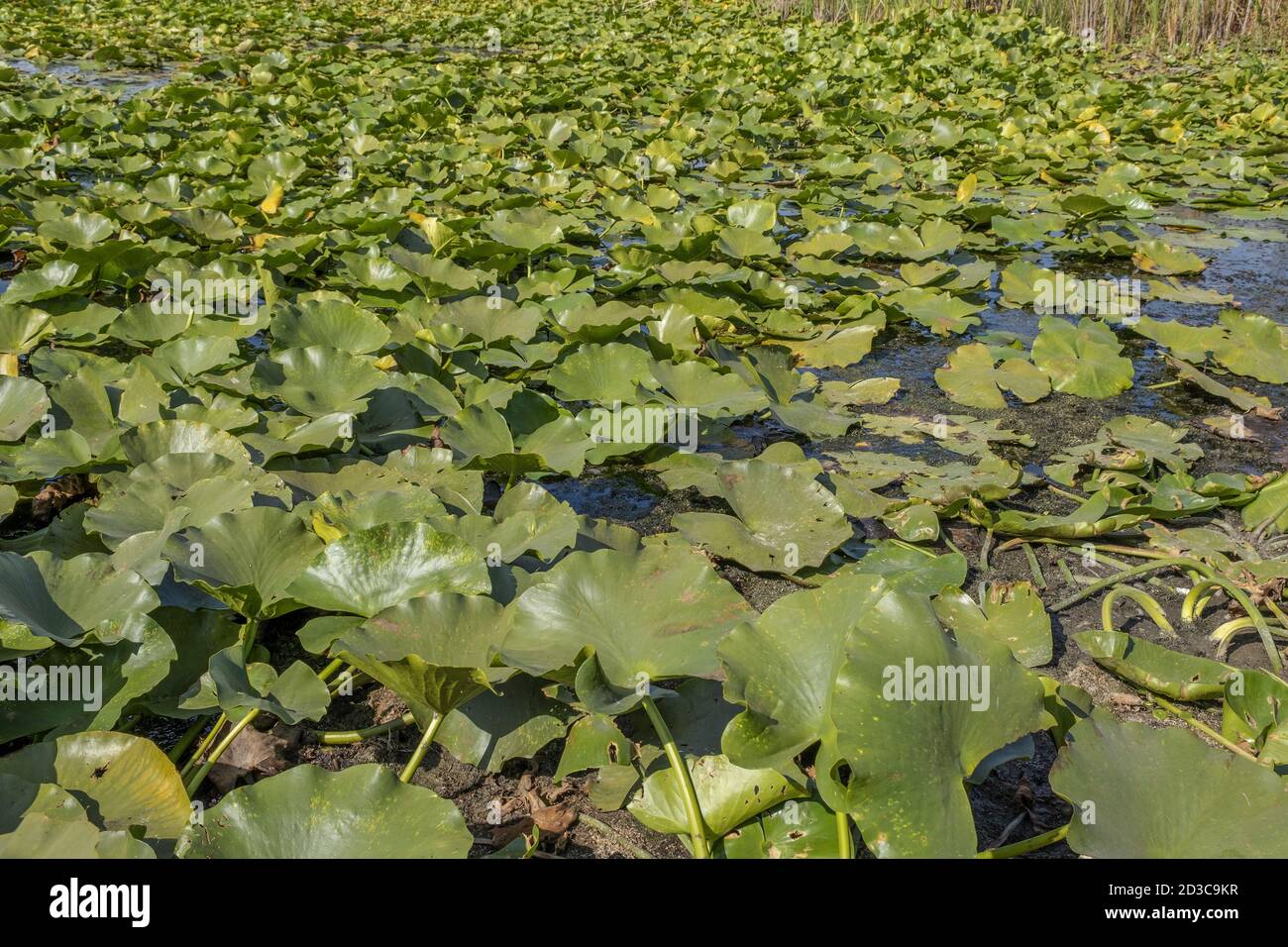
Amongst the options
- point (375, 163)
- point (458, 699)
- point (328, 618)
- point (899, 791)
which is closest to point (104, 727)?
point (328, 618)

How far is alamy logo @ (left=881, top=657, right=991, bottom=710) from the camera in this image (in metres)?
1.04

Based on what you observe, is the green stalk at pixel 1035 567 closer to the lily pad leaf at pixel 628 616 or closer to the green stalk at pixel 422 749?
the lily pad leaf at pixel 628 616

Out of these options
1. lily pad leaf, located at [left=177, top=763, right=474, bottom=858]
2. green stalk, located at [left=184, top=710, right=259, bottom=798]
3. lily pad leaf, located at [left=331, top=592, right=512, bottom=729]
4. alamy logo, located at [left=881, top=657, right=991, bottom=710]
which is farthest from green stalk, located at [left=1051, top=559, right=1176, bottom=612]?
green stalk, located at [left=184, top=710, right=259, bottom=798]

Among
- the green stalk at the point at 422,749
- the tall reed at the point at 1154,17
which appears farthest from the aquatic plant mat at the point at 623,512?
the tall reed at the point at 1154,17

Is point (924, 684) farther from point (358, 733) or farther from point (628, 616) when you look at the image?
point (358, 733)

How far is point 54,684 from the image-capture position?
1.24 meters

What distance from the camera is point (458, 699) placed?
123 centimetres

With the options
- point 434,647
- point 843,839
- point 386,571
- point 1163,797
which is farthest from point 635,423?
point 1163,797

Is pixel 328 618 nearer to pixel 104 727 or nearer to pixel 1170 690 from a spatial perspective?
pixel 104 727

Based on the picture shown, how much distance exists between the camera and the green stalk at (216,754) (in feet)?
3.92

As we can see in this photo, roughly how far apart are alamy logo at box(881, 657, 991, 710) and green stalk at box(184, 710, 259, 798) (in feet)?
2.68
